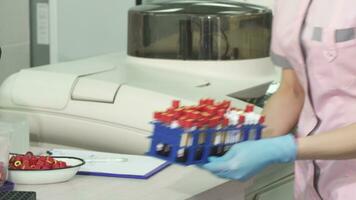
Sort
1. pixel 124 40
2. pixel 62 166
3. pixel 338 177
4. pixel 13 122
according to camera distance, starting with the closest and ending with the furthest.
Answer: pixel 62 166 < pixel 338 177 < pixel 13 122 < pixel 124 40

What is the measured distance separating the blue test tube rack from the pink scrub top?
0.20 metres

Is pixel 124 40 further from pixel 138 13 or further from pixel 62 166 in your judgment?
pixel 62 166

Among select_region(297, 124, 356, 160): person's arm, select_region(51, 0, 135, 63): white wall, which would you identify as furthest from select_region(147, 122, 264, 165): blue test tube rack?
select_region(51, 0, 135, 63): white wall

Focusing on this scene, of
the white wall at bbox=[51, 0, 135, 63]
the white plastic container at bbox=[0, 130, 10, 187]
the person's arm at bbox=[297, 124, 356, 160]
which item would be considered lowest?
the white plastic container at bbox=[0, 130, 10, 187]

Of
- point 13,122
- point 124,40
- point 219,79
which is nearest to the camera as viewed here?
point 13,122

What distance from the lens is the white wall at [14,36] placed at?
78.2 inches

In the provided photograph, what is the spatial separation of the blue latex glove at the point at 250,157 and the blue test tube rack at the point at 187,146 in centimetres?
2

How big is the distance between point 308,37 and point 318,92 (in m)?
0.10

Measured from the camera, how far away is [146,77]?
158cm

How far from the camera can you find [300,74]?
1269mm

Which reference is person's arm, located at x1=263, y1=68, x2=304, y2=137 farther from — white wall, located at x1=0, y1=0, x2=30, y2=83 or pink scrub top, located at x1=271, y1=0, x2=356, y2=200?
white wall, located at x1=0, y1=0, x2=30, y2=83

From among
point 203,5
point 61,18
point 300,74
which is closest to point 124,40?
point 61,18

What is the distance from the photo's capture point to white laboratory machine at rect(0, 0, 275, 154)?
144 cm

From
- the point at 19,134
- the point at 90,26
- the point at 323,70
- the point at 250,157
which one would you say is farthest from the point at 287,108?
the point at 90,26
